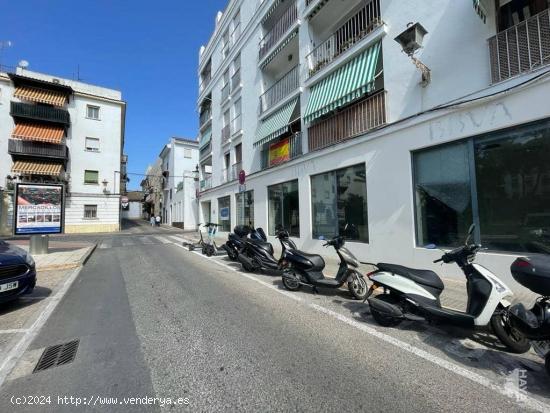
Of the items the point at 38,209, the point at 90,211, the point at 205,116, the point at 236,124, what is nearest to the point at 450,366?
the point at 38,209

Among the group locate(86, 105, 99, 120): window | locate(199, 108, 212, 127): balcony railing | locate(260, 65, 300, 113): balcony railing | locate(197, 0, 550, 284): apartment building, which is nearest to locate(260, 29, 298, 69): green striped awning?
locate(197, 0, 550, 284): apartment building

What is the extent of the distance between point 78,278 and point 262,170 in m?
9.28

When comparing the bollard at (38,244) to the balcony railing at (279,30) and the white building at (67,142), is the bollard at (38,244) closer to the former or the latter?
the balcony railing at (279,30)

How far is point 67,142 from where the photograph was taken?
28266 mm

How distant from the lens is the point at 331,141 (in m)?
10.6

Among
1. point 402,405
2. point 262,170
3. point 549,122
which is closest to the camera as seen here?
point 402,405

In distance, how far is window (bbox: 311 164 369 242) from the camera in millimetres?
9234

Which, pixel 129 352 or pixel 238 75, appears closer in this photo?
pixel 129 352

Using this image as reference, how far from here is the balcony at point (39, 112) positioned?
2562 cm

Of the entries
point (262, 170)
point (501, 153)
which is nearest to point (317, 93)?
point (262, 170)

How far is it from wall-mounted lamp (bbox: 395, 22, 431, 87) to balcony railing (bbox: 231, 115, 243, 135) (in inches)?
480

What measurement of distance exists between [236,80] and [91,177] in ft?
64.1

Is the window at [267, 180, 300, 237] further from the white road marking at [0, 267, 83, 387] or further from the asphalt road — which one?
the white road marking at [0, 267, 83, 387]

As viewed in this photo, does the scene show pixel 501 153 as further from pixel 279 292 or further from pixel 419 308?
pixel 279 292
